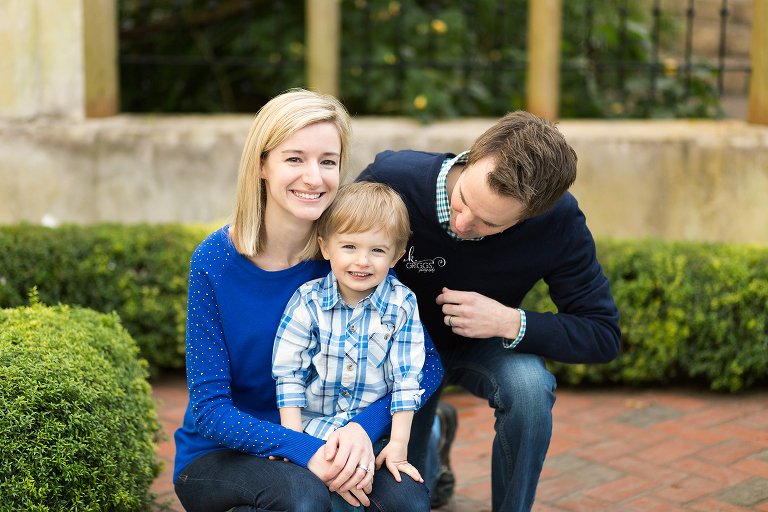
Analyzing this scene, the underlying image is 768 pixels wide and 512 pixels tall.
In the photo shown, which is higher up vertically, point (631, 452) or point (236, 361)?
point (236, 361)

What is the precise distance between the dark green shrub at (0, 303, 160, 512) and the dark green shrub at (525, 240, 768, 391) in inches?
85.7

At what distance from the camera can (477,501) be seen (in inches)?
111

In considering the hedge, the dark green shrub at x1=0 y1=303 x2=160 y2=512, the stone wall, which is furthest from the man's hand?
the stone wall

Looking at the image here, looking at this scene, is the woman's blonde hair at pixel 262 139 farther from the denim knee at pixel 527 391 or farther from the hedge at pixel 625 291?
the hedge at pixel 625 291

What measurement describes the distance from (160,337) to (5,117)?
1936 mm

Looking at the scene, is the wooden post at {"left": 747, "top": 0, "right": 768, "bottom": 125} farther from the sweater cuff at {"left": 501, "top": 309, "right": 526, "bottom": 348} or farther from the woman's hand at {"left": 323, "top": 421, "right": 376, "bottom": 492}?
the woman's hand at {"left": 323, "top": 421, "right": 376, "bottom": 492}

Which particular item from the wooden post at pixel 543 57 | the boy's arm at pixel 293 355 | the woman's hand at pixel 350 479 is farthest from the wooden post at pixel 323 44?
the woman's hand at pixel 350 479

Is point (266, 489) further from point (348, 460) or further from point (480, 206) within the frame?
point (480, 206)

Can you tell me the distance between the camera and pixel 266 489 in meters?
1.87

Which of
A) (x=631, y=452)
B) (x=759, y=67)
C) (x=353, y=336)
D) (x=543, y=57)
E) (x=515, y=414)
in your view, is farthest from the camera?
(x=543, y=57)

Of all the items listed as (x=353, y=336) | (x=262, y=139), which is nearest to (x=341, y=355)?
(x=353, y=336)

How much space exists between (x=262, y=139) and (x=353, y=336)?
0.58m

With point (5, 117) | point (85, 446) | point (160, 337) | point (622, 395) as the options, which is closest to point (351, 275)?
point (85, 446)

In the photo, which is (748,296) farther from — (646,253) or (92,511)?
(92,511)
